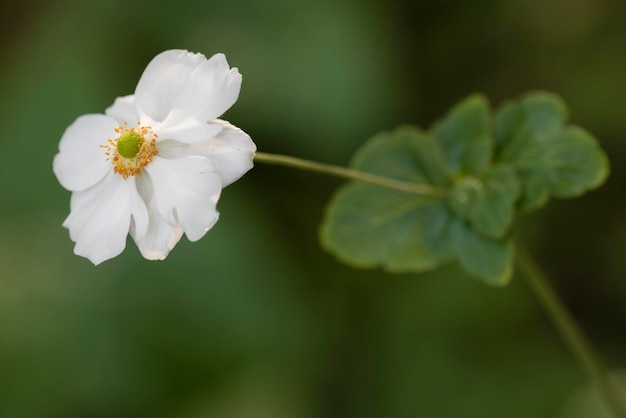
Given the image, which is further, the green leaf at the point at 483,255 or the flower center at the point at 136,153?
the green leaf at the point at 483,255

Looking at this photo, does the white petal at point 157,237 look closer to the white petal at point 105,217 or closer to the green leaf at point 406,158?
the white petal at point 105,217

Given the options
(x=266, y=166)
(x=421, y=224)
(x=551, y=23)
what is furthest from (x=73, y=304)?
(x=551, y=23)

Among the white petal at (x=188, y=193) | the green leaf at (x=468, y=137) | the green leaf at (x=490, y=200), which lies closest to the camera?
the white petal at (x=188, y=193)

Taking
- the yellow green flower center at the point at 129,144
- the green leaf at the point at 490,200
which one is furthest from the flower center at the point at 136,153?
the green leaf at the point at 490,200

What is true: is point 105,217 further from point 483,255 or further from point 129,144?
point 483,255

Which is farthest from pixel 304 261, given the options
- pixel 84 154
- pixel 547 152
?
pixel 84 154

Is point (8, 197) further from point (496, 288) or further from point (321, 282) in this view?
point (496, 288)
